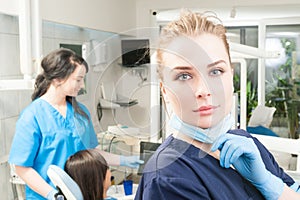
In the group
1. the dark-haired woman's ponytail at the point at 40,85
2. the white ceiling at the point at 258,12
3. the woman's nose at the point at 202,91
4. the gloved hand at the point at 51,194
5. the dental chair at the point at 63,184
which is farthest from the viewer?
the white ceiling at the point at 258,12

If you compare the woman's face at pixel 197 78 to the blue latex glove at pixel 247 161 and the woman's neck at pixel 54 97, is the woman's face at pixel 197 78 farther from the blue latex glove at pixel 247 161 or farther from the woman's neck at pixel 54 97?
the woman's neck at pixel 54 97

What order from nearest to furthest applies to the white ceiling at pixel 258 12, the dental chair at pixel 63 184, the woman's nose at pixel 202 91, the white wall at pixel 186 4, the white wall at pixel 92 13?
the woman's nose at pixel 202 91, the dental chair at pixel 63 184, the white wall at pixel 92 13, the white wall at pixel 186 4, the white ceiling at pixel 258 12

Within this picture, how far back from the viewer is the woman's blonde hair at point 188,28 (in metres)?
0.51

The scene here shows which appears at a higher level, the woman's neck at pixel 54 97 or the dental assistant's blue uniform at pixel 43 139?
the woman's neck at pixel 54 97

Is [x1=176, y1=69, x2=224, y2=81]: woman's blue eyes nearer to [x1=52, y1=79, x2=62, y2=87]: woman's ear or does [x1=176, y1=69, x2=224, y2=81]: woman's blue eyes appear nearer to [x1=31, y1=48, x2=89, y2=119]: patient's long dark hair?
[x1=31, y1=48, x2=89, y2=119]: patient's long dark hair

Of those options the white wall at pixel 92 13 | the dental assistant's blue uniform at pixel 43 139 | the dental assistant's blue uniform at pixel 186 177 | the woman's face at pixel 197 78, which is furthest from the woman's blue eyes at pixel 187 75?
the white wall at pixel 92 13

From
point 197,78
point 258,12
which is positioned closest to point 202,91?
point 197,78

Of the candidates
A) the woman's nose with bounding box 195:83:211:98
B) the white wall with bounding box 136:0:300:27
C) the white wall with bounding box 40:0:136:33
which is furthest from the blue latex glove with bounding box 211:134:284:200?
the white wall with bounding box 136:0:300:27

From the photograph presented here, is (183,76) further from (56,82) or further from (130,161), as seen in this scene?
(56,82)

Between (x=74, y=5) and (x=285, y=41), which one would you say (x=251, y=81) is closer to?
(x=285, y=41)

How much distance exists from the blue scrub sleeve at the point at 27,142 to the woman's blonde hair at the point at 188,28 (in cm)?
82

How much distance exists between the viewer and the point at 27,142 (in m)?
1.23

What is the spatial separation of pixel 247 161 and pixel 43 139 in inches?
32.5

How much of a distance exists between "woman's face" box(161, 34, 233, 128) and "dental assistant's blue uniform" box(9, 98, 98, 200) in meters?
0.77
